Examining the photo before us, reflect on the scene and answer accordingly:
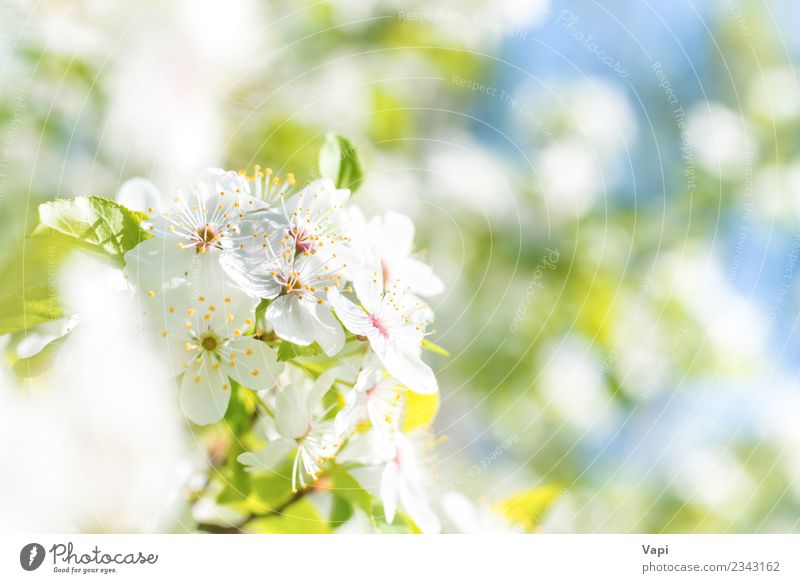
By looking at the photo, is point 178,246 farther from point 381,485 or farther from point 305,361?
point 381,485

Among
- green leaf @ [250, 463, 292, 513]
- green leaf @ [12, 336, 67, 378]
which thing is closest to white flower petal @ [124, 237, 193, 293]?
green leaf @ [12, 336, 67, 378]

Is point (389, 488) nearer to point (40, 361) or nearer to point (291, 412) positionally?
point (291, 412)

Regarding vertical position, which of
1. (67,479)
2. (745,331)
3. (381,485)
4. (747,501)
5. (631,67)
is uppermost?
(631,67)

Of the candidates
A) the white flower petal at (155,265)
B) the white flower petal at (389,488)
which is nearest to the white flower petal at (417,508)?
the white flower petal at (389,488)

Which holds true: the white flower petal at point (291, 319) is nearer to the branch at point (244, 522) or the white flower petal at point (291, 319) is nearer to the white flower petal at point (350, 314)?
the white flower petal at point (350, 314)

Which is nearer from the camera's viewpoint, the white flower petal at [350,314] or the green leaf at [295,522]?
the white flower petal at [350,314]

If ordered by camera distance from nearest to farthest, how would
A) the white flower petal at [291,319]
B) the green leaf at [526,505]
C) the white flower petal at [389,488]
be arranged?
the white flower petal at [291,319]
the white flower petal at [389,488]
the green leaf at [526,505]

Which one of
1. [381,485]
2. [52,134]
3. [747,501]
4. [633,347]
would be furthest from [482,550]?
[52,134]
